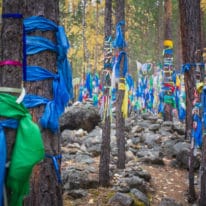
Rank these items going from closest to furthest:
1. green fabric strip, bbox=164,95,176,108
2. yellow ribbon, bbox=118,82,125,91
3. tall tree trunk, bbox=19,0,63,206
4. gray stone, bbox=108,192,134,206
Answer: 1. tall tree trunk, bbox=19,0,63,206
2. gray stone, bbox=108,192,134,206
3. yellow ribbon, bbox=118,82,125,91
4. green fabric strip, bbox=164,95,176,108

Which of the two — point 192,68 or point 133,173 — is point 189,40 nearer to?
point 192,68

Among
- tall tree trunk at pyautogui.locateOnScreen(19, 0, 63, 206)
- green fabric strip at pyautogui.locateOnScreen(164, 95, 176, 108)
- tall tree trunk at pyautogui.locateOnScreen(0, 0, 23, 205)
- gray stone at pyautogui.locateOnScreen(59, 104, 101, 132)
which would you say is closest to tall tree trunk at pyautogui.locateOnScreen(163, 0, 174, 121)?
green fabric strip at pyautogui.locateOnScreen(164, 95, 176, 108)

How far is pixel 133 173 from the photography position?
6734 mm

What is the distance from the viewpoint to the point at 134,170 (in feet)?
22.7

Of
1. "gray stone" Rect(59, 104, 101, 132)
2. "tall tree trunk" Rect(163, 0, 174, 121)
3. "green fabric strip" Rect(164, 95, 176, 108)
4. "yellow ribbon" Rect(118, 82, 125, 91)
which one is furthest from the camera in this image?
"green fabric strip" Rect(164, 95, 176, 108)

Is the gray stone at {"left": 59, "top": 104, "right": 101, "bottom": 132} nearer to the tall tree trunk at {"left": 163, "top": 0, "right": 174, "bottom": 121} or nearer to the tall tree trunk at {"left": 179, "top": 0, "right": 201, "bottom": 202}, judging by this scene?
the tall tree trunk at {"left": 163, "top": 0, "right": 174, "bottom": 121}

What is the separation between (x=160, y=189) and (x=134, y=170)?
0.61 meters

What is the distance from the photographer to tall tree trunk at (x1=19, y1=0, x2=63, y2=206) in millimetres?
3402

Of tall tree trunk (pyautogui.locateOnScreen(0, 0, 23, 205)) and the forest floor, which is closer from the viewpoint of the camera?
tall tree trunk (pyautogui.locateOnScreen(0, 0, 23, 205))

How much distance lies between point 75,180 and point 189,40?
3157 mm

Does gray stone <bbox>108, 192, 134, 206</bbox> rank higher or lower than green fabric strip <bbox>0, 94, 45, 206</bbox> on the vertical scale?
lower

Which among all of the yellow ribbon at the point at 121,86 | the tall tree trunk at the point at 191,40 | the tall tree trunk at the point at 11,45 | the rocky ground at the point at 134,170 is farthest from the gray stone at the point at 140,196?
the tall tree trunk at the point at 11,45

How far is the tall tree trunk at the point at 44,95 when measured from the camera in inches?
134

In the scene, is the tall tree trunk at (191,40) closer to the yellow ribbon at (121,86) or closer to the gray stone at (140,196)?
the gray stone at (140,196)
